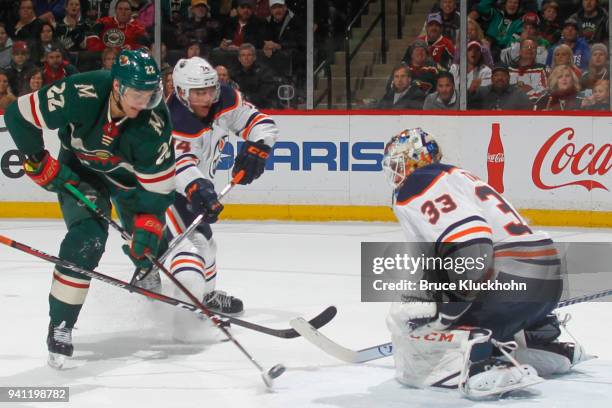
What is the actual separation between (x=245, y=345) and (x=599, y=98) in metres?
4.15

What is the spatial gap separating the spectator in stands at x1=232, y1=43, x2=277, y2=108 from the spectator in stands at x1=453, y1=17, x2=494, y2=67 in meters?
1.32

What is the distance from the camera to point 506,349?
321 cm

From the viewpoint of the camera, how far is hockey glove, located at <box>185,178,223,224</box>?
3994 millimetres

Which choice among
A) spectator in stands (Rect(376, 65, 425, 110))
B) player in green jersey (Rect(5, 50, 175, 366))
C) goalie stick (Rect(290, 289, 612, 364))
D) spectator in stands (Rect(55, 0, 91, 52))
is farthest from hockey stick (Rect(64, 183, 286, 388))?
spectator in stands (Rect(55, 0, 91, 52))

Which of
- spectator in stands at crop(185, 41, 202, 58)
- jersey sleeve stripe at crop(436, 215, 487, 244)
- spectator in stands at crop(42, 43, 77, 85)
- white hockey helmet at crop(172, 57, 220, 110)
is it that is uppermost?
white hockey helmet at crop(172, 57, 220, 110)

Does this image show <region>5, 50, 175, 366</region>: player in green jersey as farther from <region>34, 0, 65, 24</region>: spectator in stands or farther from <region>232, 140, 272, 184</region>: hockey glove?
<region>34, 0, 65, 24</region>: spectator in stands

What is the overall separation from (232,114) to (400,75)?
335 cm

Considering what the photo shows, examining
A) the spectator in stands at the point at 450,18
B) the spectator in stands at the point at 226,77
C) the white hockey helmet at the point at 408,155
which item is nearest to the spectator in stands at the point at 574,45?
the spectator in stands at the point at 450,18

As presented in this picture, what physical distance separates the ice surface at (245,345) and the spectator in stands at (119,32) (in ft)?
7.67

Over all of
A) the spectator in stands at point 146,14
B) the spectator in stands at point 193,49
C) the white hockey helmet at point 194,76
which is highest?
the spectator in stands at point 146,14

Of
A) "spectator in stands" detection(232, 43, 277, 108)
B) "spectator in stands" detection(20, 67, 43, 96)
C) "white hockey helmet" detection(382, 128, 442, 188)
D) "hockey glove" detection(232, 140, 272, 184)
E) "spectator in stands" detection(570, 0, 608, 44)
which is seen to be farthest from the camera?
A: "spectator in stands" detection(20, 67, 43, 96)

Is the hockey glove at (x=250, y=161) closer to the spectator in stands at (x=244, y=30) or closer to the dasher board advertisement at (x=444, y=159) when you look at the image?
the dasher board advertisement at (x=444, y=159)

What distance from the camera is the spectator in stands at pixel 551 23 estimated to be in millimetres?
7531

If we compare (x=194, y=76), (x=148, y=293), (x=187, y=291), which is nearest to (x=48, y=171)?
(x=148, y=293)
